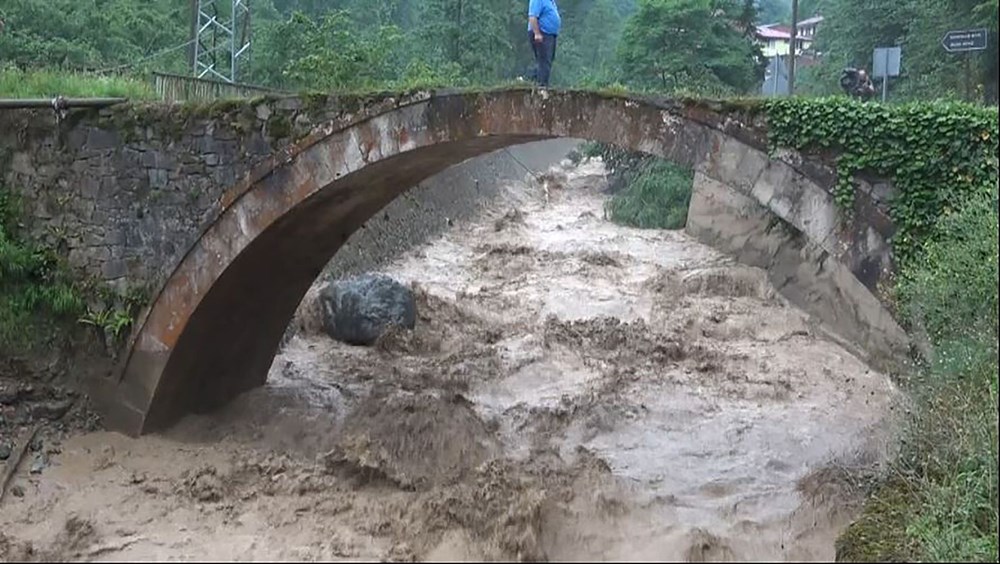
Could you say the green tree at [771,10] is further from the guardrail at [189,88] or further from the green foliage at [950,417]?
the green foliage at [950,417]

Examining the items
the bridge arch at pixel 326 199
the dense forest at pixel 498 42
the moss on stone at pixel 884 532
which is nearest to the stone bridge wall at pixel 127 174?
the bridge arch at pixel 326 199

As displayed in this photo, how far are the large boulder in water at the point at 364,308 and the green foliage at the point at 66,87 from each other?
4700 millimetres

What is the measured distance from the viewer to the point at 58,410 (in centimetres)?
1085

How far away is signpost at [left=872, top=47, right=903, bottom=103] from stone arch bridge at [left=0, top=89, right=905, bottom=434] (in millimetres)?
1410

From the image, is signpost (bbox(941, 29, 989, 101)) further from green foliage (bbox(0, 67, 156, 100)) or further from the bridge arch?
green foliage (bbox(0, 67, 156, 100))

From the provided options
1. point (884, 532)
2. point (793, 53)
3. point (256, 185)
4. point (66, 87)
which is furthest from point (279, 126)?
point (884, 532)

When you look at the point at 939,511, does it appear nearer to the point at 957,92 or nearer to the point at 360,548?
the point at 957,92

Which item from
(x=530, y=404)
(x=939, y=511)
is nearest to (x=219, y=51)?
(x=530, y=404)

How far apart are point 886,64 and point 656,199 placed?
15659 millimetres

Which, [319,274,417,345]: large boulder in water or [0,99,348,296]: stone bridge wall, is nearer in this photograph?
[0,99,348,296]: stone bridge wall

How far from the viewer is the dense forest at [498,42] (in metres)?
9.16

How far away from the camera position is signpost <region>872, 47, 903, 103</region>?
9078mm

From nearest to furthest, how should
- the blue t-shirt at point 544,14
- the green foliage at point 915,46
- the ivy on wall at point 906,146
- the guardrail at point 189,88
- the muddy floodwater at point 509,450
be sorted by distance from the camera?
the ivy on wall at point 906,146 → the green foliage at point 915,46 → the muddy floodwater at point 509,450 → the blue t-shirt at point 544,14 → the guardrail at point 189,88

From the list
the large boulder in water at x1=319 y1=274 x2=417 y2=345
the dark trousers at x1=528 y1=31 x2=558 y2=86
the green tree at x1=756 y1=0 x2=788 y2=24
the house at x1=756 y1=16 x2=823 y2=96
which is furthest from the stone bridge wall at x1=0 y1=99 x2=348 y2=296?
the green tree at x1=756 y1=0 x2=788 y2=24
